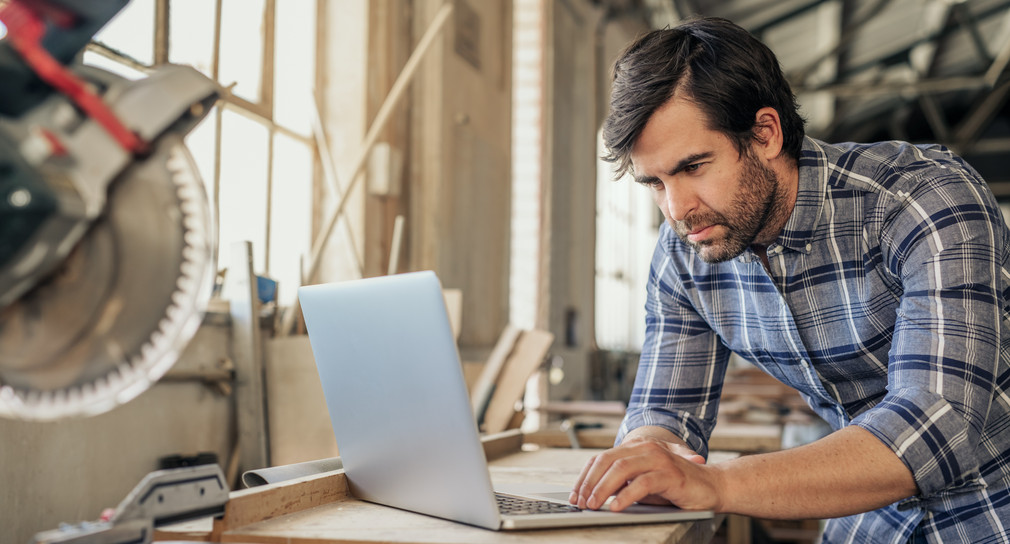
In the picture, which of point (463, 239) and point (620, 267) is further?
point (620, 267)

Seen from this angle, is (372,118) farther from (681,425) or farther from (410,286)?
(410,286)

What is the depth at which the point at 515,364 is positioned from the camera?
262 centimetres

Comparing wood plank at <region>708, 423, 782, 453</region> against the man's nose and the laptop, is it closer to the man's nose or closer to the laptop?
the man's nose

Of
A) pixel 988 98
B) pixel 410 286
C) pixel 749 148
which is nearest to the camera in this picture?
pixel 410 286

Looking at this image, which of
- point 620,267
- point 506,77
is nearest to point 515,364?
point 506,77

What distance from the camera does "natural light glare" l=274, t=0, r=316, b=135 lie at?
10.0 feet

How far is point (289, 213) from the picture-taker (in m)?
3.03

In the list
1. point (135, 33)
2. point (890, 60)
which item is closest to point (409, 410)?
point (135, 33)

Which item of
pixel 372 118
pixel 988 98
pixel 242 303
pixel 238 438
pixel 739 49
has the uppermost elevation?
pixel 988 98

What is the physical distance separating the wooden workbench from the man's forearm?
8cm

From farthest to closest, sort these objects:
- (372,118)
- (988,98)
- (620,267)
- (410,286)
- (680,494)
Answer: (988,98) < (620,267) < (372,118) < (680,494) < (410,286)

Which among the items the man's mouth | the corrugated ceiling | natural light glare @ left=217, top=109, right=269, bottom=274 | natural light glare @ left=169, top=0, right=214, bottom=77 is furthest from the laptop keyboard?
the corrugated ceiling

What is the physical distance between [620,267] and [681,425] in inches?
234

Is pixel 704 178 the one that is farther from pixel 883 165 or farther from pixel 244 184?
pixel 244 184
